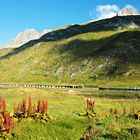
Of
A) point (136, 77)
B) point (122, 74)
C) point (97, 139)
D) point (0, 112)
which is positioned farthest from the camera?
point (122, 74)

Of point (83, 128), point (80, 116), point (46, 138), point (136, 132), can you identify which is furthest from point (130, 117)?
point (46, 138)

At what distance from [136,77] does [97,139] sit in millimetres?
156911

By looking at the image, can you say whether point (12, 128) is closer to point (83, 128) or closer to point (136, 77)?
point (83, 128)

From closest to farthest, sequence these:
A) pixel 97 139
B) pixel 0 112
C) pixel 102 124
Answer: pixel 97 139 < pixel 0 112 < pixel 102 124

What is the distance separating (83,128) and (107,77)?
175250 millimetres

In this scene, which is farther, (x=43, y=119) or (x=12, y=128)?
(x=43, y=119)

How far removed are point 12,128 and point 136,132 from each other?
729 cm

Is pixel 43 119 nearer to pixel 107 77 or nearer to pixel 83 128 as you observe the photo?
pixel 83 128

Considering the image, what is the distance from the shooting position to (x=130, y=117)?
28609mm

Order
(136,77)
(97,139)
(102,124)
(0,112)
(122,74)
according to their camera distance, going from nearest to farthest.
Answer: (97,139) → (0,112) → (102,124) → (136,77) → (122,74)

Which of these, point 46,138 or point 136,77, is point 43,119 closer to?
point 46,138

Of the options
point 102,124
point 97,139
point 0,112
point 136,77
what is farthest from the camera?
point 136,77

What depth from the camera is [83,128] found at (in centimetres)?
2395

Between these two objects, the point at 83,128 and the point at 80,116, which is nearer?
the point at 83,128
